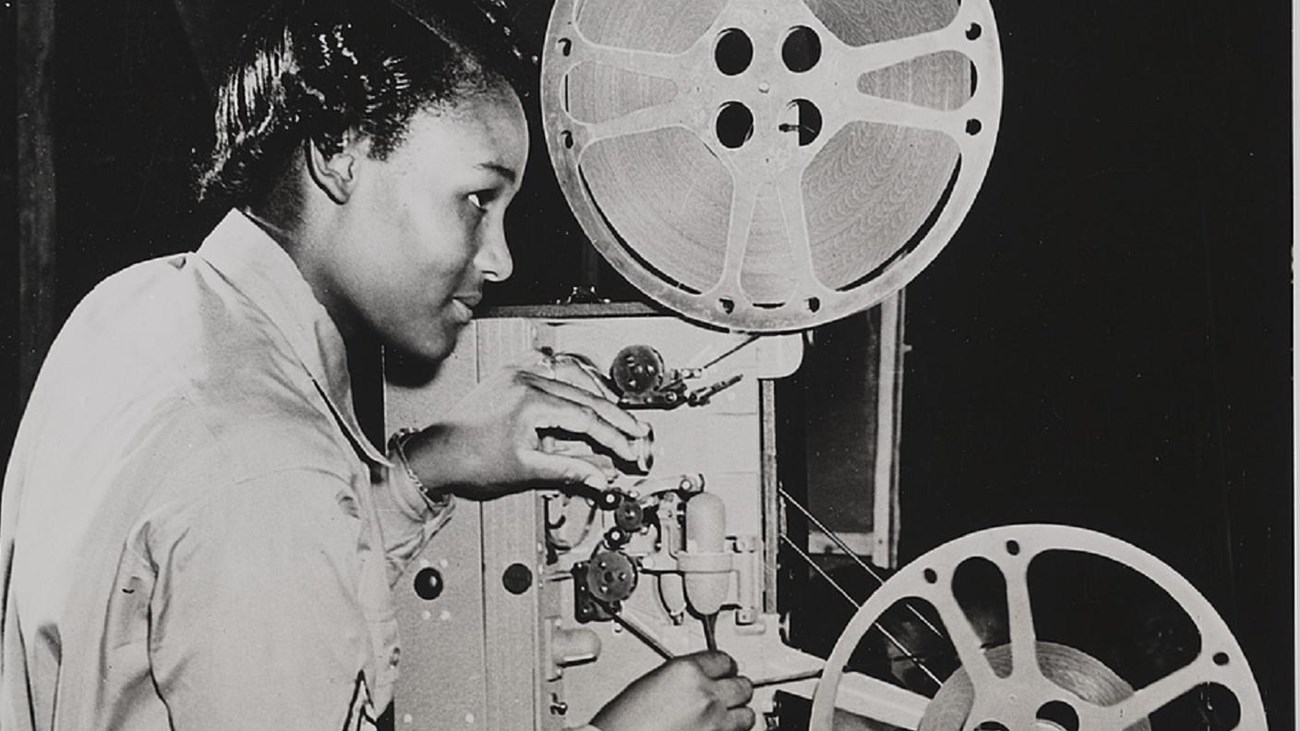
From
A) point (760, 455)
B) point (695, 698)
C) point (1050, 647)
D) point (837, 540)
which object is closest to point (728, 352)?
point (760, 455)

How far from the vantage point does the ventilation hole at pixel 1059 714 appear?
278 cm

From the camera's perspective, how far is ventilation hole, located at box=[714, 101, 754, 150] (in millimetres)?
2824

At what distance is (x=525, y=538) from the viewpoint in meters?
2.93

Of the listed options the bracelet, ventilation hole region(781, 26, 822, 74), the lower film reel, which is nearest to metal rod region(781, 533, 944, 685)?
the lower film reel

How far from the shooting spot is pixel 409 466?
3.00 metres

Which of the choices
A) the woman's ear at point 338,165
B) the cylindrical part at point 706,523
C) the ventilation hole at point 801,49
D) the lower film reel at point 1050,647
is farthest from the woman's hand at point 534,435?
the ventilation hole at point 801,49

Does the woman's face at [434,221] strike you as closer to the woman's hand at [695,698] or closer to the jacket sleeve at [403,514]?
→ the jacket sleeve at [403,514]

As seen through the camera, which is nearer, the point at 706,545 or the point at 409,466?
the point at 706,545

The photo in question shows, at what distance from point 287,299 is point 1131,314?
1722 mm

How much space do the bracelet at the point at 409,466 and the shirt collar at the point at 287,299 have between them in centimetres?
4

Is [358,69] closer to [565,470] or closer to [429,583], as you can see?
[565,470]

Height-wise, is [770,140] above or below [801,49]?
below

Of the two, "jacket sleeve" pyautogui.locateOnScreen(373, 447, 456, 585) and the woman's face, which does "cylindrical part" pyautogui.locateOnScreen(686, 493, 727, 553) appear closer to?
"jacket sleeve" pyautogui.locateOnScreen(373, 447, 456, 585)

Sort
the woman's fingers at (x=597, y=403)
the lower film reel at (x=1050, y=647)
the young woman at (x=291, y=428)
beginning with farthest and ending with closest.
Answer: the woman's fingers at (x=597, y=403), the young woman at (x=291, y=428), the lower film reel at (x=1050, y=647)
